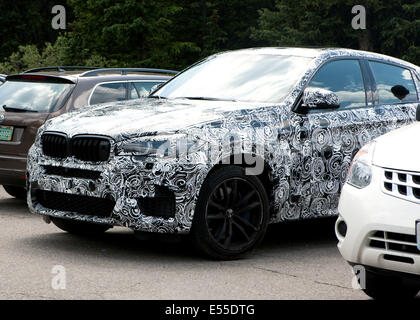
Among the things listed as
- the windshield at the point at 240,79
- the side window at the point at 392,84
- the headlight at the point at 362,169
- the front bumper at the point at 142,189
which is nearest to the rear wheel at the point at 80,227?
the front bumper at the point at 142,189

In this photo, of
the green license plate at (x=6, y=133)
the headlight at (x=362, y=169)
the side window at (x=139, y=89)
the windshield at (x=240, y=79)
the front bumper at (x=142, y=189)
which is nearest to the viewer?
the headlight at (x=362, y=169)

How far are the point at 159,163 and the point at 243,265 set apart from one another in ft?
3.61

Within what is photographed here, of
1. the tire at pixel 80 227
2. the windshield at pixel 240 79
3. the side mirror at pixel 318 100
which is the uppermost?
the windshield at pixel 240 79

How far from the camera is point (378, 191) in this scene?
5141 mm

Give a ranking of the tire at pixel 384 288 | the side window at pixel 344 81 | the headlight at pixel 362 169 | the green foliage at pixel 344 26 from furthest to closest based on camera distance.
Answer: the green foliage at pixel 344 26
the side window at pixel 344 81
the tire at pixel 384 288
the headlight at pixel 362 169

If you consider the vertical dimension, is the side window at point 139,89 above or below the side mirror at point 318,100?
below

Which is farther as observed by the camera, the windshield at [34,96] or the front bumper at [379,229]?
the windshield at [34,96]

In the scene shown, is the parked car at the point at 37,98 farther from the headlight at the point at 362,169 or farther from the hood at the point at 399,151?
the hood at the point at 399,151

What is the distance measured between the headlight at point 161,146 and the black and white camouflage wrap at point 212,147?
0.03 m

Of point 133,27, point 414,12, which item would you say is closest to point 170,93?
point 133,27

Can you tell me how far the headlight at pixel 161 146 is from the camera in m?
6.60

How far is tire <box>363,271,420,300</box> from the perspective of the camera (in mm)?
5594

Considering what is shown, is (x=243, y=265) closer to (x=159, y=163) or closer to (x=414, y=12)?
(x=159, y=163)

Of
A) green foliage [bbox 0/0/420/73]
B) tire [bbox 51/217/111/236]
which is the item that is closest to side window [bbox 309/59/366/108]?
tire [bbox 51/217/111/236]
